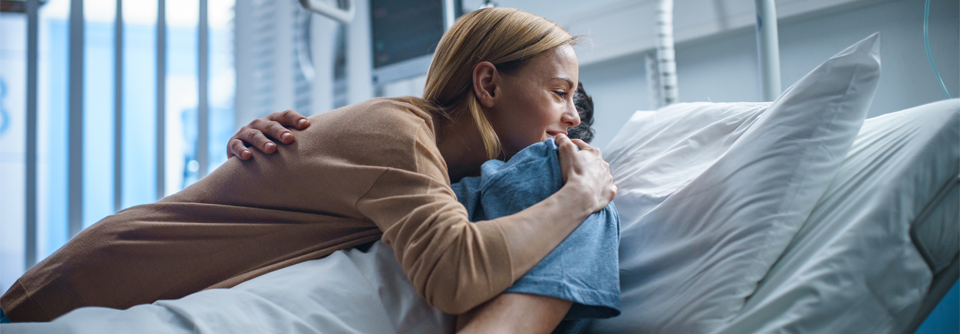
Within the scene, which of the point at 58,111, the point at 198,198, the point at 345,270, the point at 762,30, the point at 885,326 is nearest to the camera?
the point at 885,326

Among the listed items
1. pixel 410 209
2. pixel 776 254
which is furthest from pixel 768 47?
pixel 410 209

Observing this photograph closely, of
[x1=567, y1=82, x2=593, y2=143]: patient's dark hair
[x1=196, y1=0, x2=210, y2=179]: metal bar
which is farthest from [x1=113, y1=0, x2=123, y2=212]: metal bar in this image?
[x1=567, y1=82, x2=593, y2=143]: patient's dark hair

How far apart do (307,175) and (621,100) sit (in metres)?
1.03

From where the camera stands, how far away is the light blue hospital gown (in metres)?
0.62

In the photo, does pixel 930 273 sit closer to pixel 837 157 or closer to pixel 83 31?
pixel 837 157

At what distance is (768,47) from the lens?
1104 mm

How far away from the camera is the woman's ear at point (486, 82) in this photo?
944 millimetres

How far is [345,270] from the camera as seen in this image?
69 cm

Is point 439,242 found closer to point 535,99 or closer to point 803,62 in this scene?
point 535,99

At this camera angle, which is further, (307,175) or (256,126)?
(256,126)

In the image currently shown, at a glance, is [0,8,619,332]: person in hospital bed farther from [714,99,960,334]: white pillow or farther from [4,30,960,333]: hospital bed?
[714,99,960,334]: white pillow

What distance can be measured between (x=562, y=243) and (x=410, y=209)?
19 cm

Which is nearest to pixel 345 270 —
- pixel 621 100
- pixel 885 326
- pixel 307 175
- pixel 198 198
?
pixel 307 175

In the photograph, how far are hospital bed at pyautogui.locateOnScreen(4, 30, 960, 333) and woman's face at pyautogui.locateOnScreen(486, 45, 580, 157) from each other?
261 mm
